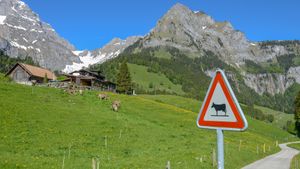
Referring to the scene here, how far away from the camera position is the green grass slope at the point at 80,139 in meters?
29.6

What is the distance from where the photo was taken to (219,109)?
296 inches

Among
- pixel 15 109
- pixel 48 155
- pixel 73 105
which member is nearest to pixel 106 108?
pixel 73 105

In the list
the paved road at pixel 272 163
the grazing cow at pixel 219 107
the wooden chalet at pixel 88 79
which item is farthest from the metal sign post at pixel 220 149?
the wooden chalet at pixel 88 79

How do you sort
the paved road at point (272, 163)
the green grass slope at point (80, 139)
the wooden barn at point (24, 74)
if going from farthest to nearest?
the wooden barn at point (24, 74) < the paved road at point (272, 163) < the green grass slope at point (80, 139)

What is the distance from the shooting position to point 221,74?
297 inches

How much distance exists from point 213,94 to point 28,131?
35.9m

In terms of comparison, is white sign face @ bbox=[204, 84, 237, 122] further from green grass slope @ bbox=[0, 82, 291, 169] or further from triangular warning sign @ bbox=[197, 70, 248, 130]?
green grass slope @ bbox=[0, 82, 291, 169]

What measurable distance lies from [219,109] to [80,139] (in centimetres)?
3401

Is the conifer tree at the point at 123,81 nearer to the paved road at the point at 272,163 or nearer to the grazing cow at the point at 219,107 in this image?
the paved road at the point at 272,163

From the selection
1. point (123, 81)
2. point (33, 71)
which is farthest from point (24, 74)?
point (123, 81)

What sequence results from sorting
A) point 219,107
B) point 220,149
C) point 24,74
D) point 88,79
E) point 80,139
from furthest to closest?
point 88,79, point 24,74, point 80,139, point 219,107, point 220,149

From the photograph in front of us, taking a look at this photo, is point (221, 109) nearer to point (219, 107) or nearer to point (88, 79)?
point (219, 107)

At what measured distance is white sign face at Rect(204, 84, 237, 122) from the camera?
7375 mm

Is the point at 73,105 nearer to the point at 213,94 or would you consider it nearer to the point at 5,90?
the point at 5,90
